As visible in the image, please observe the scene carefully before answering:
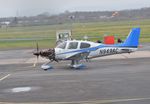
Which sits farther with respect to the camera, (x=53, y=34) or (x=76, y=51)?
(x=53, y=34)

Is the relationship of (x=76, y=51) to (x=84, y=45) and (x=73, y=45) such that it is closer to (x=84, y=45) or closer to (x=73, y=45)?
(x=73, y=45)

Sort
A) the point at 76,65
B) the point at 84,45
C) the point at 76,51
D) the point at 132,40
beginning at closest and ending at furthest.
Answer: the point at 76,65, the point at 76,51, the point at 84,45, the point at 132,40

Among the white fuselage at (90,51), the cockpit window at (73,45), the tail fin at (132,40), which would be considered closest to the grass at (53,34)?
the tail fin at (132,40)

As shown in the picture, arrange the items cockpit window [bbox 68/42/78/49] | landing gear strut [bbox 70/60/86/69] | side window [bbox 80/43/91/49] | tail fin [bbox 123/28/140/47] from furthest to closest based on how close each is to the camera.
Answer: tail fin [bbox 123/28/140/47]
side window [bbox 80/43/91/49]
cockpit window [bbox 68/42/78/49]
landing gear strut [bbox 70/60/86/69]

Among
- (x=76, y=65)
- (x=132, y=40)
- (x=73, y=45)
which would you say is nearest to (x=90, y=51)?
(x=73, y=45)

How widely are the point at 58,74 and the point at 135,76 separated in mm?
4941

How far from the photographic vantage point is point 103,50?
94.1 feet

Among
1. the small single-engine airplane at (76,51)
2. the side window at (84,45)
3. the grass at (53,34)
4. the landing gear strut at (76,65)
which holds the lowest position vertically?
the grass at (53,34)

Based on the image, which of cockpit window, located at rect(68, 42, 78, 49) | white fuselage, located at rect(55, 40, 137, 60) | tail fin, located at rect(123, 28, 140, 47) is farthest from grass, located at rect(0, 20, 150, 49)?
cockpit window, located at rect(68, 42, 78, 49)

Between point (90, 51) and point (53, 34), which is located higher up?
point (90, 51)

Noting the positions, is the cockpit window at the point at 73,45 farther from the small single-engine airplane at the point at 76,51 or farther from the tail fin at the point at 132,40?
the tail fin at the point at 132,40

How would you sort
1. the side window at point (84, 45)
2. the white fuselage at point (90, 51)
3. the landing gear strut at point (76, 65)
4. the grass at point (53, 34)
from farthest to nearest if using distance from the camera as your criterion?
the grass at point (53, 34) < the side window at point (84, 45) < the white fuselage at point (90, 51) < the landing gear strut at point (76, 65)

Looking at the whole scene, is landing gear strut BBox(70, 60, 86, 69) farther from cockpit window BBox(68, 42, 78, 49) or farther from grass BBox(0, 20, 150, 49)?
grass BBox(0, 20, 150, 49)

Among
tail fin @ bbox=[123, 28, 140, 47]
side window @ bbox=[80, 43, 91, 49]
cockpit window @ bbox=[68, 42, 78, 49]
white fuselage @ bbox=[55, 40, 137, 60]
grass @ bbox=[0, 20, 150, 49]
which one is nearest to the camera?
white fuselage @ bbox=[55, 40, 137, 60]
